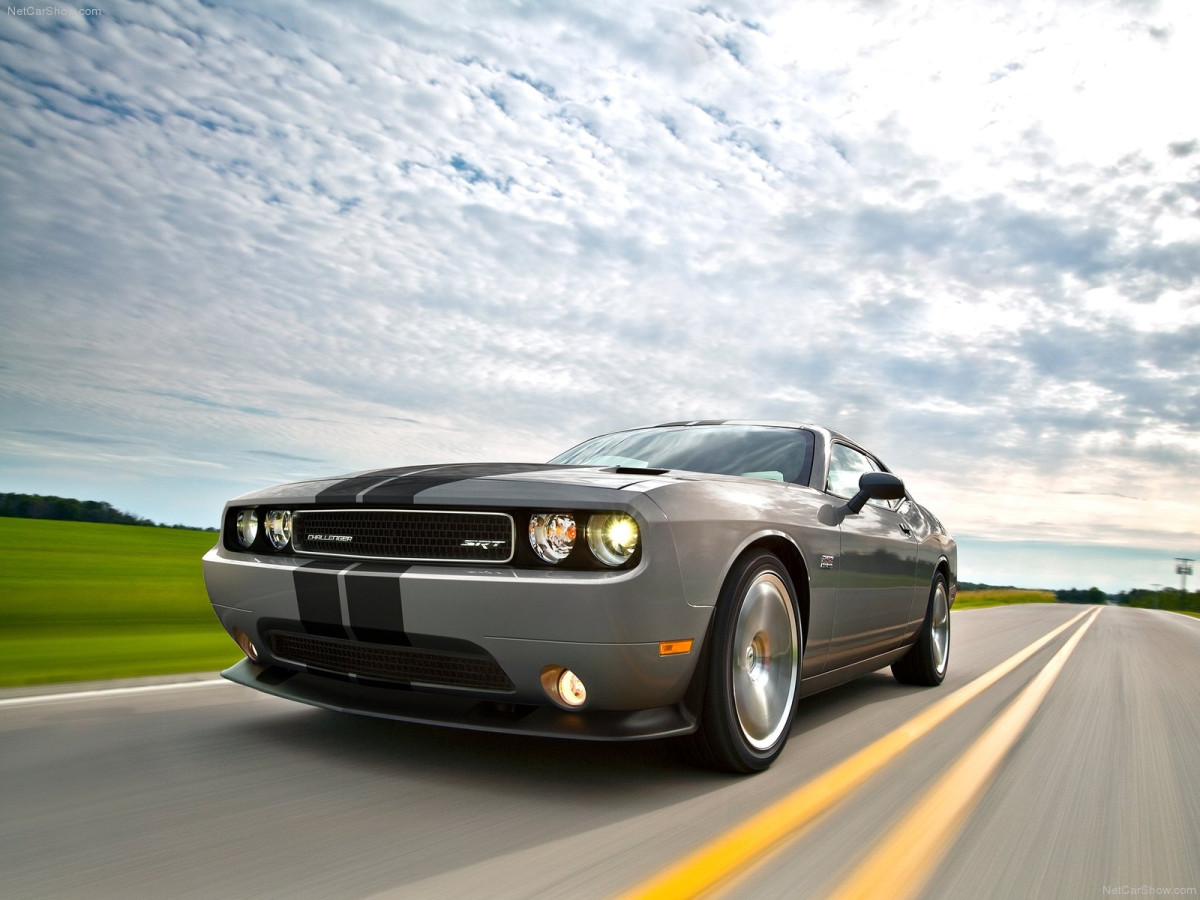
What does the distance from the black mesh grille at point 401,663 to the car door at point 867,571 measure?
173 cm

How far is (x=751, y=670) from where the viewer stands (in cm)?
321

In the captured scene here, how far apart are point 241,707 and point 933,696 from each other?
3746 millimetres

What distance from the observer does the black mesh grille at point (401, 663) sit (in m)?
2.71

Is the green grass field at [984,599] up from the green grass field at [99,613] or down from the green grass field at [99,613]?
down

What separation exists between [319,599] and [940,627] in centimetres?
450

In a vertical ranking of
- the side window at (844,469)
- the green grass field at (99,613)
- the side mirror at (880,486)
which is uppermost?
the side window at (844,469)

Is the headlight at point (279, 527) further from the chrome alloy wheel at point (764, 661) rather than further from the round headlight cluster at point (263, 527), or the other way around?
the chrome alloy wheel at point (764, 661)

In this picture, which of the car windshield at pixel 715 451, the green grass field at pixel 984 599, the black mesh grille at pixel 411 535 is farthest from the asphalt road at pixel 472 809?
the green grass field at pixel 984 599

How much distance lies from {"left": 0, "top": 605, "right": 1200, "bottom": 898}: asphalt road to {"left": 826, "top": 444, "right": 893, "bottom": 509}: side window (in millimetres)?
1115

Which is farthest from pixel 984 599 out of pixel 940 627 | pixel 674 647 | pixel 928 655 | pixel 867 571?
pixel 674 647

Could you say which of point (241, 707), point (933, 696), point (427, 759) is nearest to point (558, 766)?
point (427, 759)

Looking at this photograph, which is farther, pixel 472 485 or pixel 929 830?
pixel 472 485

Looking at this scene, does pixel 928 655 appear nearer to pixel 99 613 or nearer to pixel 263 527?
pixel 263 527

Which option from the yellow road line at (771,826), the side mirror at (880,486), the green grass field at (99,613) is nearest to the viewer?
the yellow road line at (771,826)
